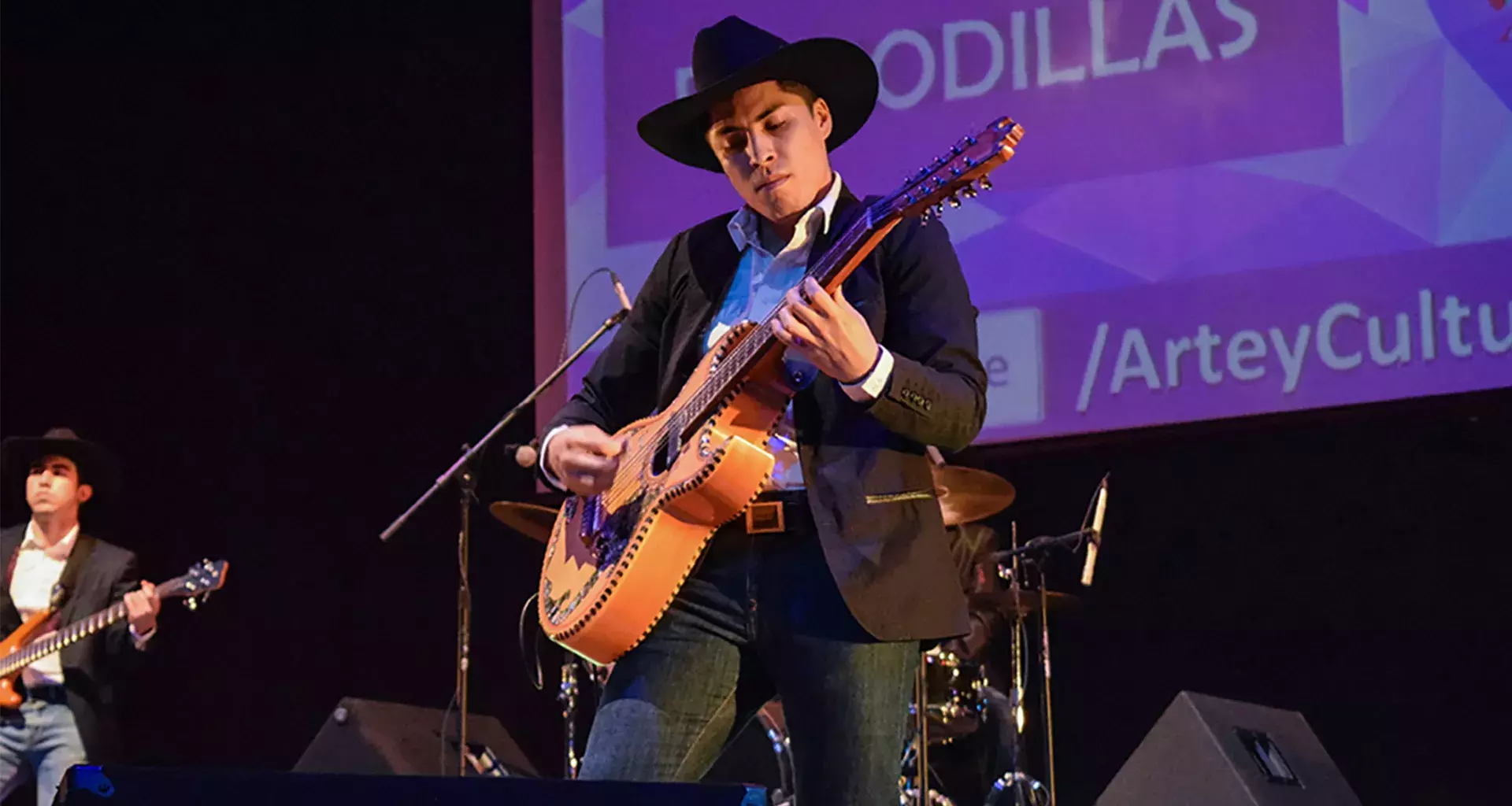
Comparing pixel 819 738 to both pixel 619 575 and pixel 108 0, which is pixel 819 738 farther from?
pixel 108 0

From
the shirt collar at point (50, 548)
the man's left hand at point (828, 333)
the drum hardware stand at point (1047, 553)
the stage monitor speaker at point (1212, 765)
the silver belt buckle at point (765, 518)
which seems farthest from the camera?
the shirt collar at point (50, 548)

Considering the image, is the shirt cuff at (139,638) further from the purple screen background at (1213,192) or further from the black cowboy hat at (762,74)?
the black cowboy hat at (762,74)

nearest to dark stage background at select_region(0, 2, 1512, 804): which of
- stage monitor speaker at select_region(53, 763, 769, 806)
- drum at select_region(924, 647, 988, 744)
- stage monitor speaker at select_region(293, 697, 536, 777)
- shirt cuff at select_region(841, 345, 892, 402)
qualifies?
stage monitor speaker at select_region(293, 697, 536, 777)

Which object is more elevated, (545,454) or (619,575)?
(545,454)

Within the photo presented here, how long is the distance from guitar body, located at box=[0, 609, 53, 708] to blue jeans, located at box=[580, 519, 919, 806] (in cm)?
404

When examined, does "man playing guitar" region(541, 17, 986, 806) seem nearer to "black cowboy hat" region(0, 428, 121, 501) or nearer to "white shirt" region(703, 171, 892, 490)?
"white shirt" region(703, 171, 892, 490)

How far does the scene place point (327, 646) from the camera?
6.50 m

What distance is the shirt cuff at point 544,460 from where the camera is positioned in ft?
8.50

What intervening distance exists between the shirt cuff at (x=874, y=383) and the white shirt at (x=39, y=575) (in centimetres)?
432

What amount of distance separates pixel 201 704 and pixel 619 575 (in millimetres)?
4901

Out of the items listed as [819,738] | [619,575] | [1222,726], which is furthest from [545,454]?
[1222,726]

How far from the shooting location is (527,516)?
15.1ft

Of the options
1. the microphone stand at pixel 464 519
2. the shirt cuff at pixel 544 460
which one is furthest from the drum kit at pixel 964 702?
the shirt cuff at pixel 544 460

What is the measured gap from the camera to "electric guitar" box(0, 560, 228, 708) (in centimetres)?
562
